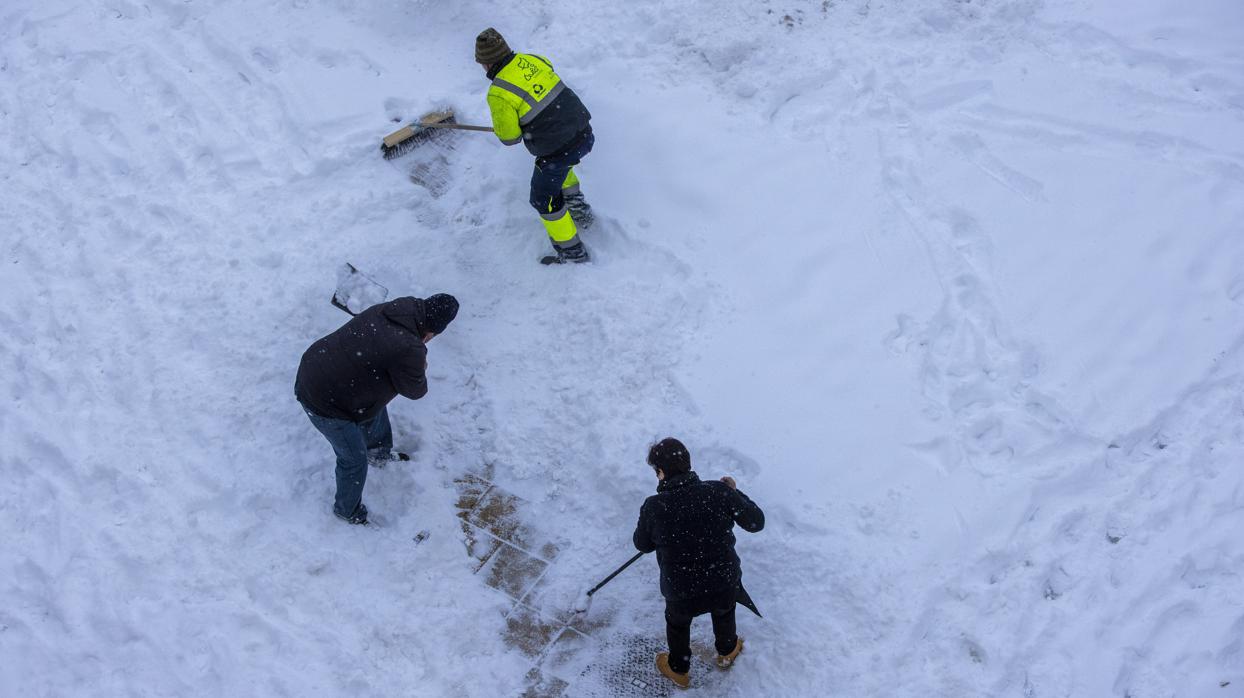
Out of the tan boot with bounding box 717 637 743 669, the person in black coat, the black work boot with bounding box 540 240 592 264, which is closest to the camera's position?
the person in black coat

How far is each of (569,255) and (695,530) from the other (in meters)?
2.46

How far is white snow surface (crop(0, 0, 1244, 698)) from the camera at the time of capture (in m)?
4.66

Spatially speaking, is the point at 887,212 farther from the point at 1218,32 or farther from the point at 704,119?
the point at 1218,32

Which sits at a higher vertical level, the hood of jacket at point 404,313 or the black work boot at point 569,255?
the hood of jacket at point 404,313

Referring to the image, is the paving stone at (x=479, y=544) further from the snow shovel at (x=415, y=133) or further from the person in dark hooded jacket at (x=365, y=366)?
the snow shovel at (x=415, y=133)

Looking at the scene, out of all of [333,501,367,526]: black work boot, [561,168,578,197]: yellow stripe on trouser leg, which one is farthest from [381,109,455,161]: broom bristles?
[333,501,367,526]: black work boot

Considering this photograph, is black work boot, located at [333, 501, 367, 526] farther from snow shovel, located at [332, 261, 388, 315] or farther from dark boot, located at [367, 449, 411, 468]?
snow shovel, located at [332, 261, 388, 315]

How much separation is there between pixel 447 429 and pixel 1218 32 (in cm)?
623

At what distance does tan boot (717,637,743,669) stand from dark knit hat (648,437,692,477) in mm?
1114

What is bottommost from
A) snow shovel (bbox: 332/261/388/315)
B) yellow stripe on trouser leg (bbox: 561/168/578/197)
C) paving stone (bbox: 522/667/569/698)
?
paving stone (bbox: 522/667/569/698)

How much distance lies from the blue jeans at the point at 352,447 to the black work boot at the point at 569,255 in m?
1.58

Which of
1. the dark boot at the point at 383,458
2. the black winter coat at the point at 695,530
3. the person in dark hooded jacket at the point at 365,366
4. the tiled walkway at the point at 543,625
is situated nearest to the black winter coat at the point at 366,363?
the person in dark hooded jacket at the point at 365,366

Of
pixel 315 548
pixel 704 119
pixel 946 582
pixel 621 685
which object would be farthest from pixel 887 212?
pixel 315 548

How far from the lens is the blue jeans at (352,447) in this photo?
4.60m
